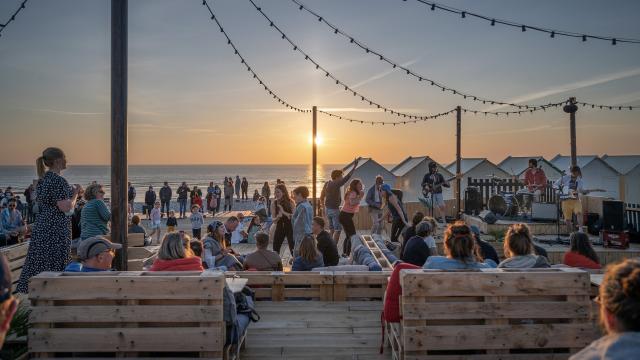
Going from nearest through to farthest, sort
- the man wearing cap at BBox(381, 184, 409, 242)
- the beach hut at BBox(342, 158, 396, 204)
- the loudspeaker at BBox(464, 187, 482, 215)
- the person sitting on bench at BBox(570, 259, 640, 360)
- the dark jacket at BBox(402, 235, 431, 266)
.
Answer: the person sitting on bench at BBox(570, 259, 640, 360) → the dark jacket at BBox(402, 235, 431, 266) → the man wearing cap at BBox(381, 184, 409, 242) → the loudspeaker at BBox(464, 187, 482, 215) → the beach hut at BBox(342, 158, 396, 204)

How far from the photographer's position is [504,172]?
26.4m

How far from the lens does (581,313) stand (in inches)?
151

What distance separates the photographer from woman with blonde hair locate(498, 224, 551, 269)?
14.8ft

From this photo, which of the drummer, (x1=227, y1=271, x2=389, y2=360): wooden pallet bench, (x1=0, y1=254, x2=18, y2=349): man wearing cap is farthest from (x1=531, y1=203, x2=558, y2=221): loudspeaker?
(x1=0, y1=254, x2=18, y2=349): man wearing cap

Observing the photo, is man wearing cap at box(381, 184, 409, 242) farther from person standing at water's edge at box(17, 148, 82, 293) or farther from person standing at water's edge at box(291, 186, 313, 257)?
person standing at water's edge at box(17, 148, 82, 293)

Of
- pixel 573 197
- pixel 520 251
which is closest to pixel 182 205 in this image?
pixel 573 197

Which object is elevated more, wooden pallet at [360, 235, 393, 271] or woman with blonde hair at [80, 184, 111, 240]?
woman with blonde hair at [80, 184, 111, 240]

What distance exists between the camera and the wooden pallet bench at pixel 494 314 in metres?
3.71

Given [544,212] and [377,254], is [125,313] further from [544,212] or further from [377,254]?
[544,212]

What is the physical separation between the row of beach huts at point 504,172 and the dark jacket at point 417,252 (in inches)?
671

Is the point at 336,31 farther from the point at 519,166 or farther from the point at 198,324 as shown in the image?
the point at 519,166

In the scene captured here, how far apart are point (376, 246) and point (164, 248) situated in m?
5.09

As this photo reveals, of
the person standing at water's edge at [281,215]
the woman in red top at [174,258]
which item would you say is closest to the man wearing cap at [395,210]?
the person standing at water's edge at [281,215]

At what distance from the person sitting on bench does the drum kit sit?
1457 centimetres
